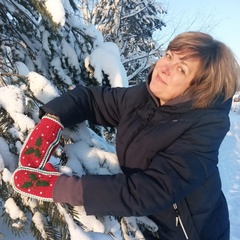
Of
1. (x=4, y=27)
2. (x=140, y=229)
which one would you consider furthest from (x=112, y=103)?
(x=4, y=27)

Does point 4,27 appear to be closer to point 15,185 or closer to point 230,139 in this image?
point 15,185

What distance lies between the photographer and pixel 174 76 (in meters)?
1.45

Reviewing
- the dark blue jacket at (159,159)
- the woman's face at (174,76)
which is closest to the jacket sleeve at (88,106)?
the dark blue jacket at (159,159)

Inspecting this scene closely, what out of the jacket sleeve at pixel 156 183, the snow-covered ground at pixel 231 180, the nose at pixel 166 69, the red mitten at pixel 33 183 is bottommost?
the snow-covered ground at pixel 231 180

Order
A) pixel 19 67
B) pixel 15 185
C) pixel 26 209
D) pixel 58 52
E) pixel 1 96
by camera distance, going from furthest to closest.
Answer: pixel 58 52 < pixel 19 67 < pixel 1 96 < pixel 26 209 < pixel 15 185

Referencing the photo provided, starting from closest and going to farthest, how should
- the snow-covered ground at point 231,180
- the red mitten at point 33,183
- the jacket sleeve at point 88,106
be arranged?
1. the red mitten at point 33,183
2. the jacket sleeve at point 88,106
3. the snow-covered ground at point 231,180

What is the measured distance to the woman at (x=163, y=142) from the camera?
1.12 metres

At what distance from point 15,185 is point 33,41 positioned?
1.43 metres

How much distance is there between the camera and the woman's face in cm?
144

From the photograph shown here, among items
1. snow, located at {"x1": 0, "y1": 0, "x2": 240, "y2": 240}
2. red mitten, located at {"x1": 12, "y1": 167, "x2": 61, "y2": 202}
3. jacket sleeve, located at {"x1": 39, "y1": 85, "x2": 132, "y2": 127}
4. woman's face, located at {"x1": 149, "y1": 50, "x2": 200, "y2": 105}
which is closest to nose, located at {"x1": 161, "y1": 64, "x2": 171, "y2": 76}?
woman's face, located at {"x1": 149, "y1": 50, "x2": 200, "y2": 105}

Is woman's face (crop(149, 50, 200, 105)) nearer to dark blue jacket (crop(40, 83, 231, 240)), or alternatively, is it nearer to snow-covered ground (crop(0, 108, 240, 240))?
dark blue jacket (crop(40, 83, 231, 240))

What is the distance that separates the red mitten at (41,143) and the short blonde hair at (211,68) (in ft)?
2.10

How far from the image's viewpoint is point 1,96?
132 centimetres

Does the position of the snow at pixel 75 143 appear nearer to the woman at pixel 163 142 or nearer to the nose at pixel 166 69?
the woman at pixel 163 142
